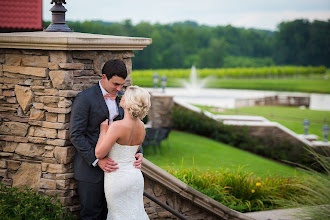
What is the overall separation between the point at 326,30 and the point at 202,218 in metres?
52.8

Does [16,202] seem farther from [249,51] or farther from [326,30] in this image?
[326,30]

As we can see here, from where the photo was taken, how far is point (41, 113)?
5.11 m

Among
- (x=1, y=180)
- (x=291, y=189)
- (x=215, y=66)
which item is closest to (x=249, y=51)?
(x=215, y=66)

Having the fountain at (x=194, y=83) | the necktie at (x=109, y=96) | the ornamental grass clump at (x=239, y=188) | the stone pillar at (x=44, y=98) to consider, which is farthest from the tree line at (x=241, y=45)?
the necktie at (x=109, y=96)

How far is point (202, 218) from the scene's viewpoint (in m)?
6.62

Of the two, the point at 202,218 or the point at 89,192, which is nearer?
the point at 89,192

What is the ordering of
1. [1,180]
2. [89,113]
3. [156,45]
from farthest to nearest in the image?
[156,45], [1,180], [89,113]

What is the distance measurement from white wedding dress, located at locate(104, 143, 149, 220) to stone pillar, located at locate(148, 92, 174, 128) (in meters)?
13.0

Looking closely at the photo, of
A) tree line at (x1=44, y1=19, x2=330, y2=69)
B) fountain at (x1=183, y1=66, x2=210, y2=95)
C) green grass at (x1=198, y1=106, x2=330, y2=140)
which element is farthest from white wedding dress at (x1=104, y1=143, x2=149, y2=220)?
tree line at (x1=44, y1=19, x2=330, y2=69)

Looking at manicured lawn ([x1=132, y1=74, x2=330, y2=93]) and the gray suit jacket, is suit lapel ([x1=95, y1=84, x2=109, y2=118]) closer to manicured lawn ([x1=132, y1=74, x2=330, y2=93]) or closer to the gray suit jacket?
the gray suit jacket

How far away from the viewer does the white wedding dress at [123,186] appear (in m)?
4.68

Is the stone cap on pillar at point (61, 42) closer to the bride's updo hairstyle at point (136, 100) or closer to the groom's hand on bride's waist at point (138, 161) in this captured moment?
the bride's updo hairstyle at point (136, 100)

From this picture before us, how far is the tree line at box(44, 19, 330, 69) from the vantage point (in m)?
51.5

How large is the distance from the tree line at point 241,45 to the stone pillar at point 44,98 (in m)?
44.6
